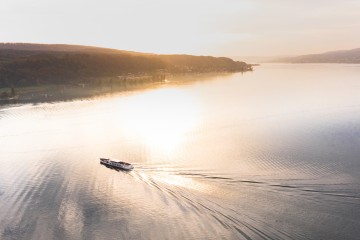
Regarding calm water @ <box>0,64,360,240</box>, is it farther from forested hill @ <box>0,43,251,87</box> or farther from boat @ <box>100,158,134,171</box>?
forested hill @ <box>0,43,251,87</box>

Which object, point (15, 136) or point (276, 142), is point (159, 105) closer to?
point (15, 136)

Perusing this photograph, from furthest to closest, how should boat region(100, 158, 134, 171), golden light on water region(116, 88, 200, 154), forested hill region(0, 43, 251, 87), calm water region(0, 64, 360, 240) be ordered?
forested hill region(0, 43, 251, 87) < golden light on water region(116, 88, 200, 154) < boat region(100, 158, 134, 171) < calm water region(0, 64, 360, 240)

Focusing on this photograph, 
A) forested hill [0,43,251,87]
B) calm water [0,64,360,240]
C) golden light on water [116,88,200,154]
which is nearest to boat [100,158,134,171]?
calm water [0,64,360,240]

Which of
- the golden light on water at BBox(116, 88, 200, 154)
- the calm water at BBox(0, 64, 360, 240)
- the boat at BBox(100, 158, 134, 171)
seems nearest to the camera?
the calm water at BBox(0, 64, 360, 240)

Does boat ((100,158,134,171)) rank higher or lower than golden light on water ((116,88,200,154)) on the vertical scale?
lower

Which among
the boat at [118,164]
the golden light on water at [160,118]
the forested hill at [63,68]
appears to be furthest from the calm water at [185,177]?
the forested hill at [63,68]

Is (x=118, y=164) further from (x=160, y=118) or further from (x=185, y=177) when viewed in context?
(x=160, y=118)

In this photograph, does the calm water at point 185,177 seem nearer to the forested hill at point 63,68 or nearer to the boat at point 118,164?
the boat at point 118,164

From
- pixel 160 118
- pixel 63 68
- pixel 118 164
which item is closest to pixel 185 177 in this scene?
pixel 118 164
